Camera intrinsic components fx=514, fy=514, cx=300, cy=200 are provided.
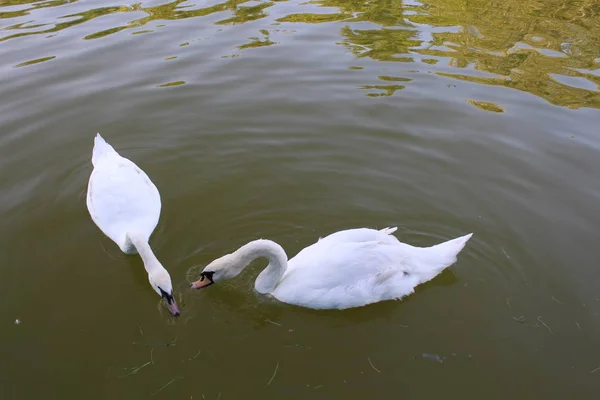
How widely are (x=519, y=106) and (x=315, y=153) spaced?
4143 mm

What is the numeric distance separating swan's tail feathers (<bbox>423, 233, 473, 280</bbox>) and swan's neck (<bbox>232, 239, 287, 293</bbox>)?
5.36 feet

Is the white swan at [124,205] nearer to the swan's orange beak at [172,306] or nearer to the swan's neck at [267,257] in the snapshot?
the swan's orange beak at [172,306]

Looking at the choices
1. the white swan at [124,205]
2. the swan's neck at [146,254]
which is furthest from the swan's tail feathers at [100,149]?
the swan's neck at [146,254]

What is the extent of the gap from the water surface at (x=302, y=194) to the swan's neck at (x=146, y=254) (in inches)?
17.8

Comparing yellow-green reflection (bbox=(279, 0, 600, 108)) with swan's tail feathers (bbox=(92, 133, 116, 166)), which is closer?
swan's tail feathers (bbox=(92, 133, 116, 166))

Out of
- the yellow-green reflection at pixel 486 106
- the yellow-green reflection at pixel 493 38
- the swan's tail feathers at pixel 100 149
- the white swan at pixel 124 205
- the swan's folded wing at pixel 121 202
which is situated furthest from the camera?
the yellow-green reflection at pixel 493 38

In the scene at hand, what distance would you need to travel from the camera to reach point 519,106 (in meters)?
9.45

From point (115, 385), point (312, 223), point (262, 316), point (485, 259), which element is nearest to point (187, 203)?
point (312, 223)

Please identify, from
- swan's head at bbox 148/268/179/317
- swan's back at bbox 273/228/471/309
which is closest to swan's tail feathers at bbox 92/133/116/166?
swan's head at bbox 148/268/179/317

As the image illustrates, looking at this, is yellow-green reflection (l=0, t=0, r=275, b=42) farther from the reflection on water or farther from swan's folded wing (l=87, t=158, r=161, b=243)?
swan's folded wing (l=87, t=158, r=161, b=243)

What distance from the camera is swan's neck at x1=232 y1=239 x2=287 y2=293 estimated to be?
5414mm

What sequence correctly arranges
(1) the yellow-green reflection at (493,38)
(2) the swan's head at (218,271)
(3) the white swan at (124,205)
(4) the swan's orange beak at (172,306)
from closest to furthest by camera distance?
(4) the swan's orange beak at (172,306)
(2) the swan's head at (218,271)
(3) the white swan at (124,205)
(1) the yellow-green reflection at (493,38)

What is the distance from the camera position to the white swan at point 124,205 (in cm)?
603

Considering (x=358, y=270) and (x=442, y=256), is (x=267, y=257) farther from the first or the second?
(x=442, y=256)
